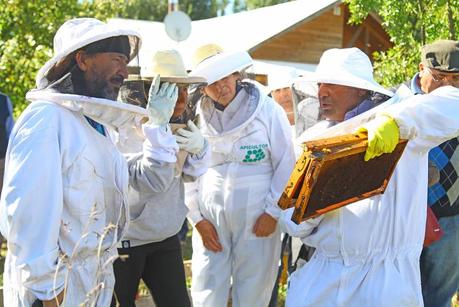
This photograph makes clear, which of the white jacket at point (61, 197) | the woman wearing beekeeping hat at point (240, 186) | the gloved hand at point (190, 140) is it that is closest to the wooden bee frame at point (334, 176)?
the white jacket at point (61, 197)

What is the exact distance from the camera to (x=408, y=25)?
20.4ft

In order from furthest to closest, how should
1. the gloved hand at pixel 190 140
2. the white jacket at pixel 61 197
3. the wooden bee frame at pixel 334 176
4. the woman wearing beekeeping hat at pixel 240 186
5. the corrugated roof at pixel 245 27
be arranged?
the corrugated roof at pixel 245 27
the woman wearing beekeeping hat at pixel 240 186
the gloved hand at pixel 190 140
the wooden bee frame at pixel 334 176
the white jacket at pixel 61 197

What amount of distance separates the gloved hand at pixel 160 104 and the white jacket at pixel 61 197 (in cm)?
28

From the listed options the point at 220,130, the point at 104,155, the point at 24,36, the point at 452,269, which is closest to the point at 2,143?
the point at 220,130

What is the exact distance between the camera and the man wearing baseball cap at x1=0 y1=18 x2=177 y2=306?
7.36ft

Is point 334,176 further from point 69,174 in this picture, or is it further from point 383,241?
point 69,174

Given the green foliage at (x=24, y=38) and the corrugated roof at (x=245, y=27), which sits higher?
the green foliage at (x=24, y=38)

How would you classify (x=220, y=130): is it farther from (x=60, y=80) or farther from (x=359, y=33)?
(x=359, y=33)

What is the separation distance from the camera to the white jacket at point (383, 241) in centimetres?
262

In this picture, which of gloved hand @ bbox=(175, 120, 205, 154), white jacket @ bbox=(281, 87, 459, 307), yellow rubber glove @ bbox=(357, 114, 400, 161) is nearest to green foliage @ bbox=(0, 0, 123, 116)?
gloved hand @ bbox=(175, 120, 205, 154)

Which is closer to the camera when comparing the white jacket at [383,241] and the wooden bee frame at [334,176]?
the wooden bee frame at [334,176]

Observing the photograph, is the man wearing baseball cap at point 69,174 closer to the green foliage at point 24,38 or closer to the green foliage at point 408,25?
the green foliage at point 408,25

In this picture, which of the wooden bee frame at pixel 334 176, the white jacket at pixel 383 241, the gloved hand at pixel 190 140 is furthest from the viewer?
the gloved hand at pixel 190 140

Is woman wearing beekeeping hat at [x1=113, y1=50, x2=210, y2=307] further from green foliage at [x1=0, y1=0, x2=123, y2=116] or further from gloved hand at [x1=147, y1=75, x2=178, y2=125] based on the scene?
green foliage at [x1=0, y1=0, x2=123, y2=116]
